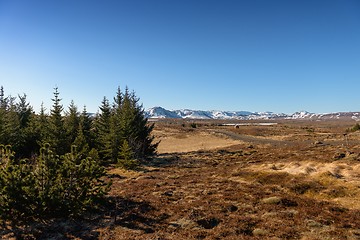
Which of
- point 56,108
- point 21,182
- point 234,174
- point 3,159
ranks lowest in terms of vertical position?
point 234,174

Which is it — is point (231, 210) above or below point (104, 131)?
below

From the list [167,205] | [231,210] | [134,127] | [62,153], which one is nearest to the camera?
[231,210]

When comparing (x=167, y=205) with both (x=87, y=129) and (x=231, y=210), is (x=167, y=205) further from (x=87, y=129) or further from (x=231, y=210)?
(x=87, y=129)

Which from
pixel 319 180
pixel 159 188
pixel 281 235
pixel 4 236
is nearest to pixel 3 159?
pixel 4 236

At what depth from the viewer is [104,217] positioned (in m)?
14.2

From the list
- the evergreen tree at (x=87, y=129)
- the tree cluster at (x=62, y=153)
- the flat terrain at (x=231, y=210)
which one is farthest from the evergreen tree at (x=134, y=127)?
the flat terrain at (x=231, y=210)

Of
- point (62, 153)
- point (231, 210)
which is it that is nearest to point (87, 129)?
point (62, 153)

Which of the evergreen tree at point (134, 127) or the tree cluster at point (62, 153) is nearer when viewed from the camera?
the tree cluster at point (62, 153)

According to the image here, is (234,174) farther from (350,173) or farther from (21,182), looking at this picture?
(21,182)

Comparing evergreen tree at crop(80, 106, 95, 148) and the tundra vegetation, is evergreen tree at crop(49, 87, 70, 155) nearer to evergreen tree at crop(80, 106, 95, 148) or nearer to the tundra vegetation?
evergreen tree at crop(80, 106, 95, 148)

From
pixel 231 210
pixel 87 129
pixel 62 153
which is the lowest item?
pixel 231 210

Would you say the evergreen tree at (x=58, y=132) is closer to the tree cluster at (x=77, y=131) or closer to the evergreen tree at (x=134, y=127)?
the tree cluster at (x=77, y=131)

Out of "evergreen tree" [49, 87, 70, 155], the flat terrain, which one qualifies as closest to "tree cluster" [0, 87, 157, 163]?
"evergreen tree" [49, 87, 70, 155]

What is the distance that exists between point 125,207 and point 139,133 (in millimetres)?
24396
